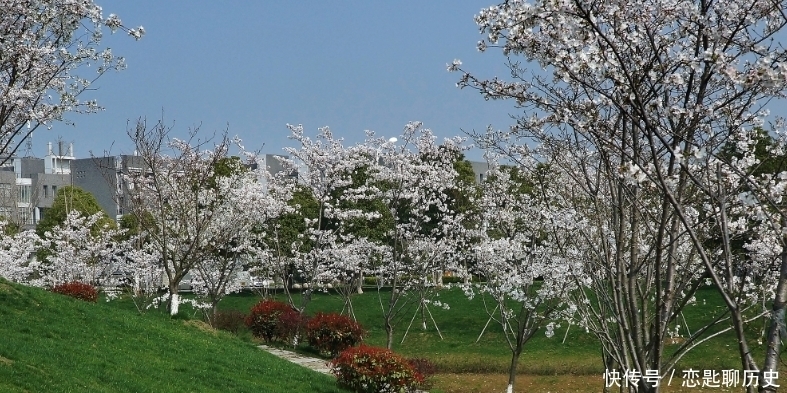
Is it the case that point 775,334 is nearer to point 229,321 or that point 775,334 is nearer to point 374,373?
point 374,373

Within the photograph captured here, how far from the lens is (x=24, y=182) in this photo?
198ft

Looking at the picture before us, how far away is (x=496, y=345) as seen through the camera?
73.7ft

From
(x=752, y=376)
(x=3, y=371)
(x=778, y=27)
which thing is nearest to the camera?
(x=752, y=376)

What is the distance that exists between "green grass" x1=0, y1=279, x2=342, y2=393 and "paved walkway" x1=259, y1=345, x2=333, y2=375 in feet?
5.59

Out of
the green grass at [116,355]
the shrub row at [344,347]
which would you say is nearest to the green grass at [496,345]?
the shrub row at [344,347]

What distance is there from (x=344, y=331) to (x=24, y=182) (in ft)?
164

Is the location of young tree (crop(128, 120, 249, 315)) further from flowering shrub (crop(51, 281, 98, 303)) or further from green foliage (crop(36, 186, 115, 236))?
green foliage (crop(36, 186, 115, 236))

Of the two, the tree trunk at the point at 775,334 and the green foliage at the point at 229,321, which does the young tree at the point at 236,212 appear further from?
the tree trunk at the point at 775,334

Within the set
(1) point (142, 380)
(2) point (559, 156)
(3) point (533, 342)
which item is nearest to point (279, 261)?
(3) point (533, 342)

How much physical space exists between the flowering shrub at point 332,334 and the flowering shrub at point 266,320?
1180 mm

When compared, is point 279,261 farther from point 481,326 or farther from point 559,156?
point 559,156

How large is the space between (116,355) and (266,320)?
8858 mm

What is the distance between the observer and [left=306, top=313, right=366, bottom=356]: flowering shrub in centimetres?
1781

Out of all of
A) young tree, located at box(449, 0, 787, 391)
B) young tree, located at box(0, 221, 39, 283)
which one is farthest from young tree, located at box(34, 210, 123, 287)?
young tree, located at box(449, 0, 787, 391)
